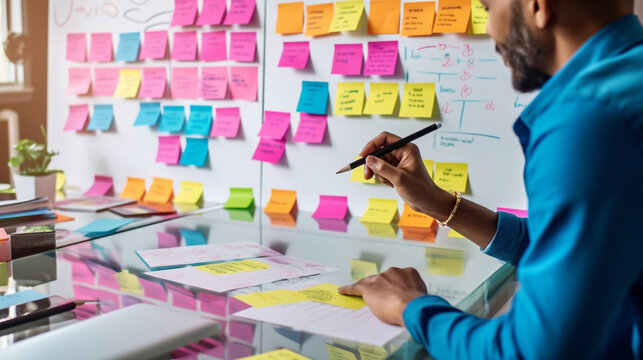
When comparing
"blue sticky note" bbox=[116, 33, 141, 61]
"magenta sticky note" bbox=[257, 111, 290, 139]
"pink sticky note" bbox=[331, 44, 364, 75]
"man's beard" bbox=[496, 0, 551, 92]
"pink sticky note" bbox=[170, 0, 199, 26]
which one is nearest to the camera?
"man's beard" bbox=[496, 0, 551, 92]

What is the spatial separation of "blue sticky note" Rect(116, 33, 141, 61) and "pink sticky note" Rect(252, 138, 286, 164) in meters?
0.50

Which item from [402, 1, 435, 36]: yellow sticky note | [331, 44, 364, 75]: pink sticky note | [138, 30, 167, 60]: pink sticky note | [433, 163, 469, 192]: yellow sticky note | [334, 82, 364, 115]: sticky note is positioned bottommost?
[433, 163, 469, 192]: yellow sticky note

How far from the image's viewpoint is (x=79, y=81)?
1.94 m

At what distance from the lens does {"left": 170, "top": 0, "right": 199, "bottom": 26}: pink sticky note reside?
173cm

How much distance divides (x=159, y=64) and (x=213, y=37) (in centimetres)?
21

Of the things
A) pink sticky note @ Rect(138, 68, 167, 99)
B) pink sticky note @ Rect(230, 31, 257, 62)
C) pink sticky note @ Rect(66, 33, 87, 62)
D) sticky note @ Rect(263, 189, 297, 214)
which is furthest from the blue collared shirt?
pink sticky note @ Rect(66, 33, 87, 62)

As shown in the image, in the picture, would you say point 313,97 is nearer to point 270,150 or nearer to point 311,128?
point 311,128

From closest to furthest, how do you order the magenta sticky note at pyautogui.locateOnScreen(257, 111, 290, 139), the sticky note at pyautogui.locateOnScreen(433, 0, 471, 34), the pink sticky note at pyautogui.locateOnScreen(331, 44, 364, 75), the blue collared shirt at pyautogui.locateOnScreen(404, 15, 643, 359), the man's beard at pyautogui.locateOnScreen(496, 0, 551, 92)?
1. the blue collared shirt at pyautogui.locateOnScreen(404, 15, 643, 359)
2. the man's beard at pyautogui.locateOnScreen(496, 0, 551, 92)
3. the sticky note at pyautogui.locateOnScreen(433, 0, 471, 34)
4. the pink sticky note at pyautogui.locateOnScreen(331, 44, 364, 75)
5. the magenta sticky note at pyautogui.locateOnScreen(257, 111, 290, 139)

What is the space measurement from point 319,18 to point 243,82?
280 mm

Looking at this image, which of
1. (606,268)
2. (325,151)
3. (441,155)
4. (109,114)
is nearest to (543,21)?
(606,268)

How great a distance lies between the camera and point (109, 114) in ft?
6.22

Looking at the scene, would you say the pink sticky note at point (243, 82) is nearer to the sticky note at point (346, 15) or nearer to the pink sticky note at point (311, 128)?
the pink sticky note at point (311, 128)

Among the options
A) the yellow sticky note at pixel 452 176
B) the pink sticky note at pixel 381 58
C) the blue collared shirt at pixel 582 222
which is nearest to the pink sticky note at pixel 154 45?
the pink sticky note at pixel 381 58

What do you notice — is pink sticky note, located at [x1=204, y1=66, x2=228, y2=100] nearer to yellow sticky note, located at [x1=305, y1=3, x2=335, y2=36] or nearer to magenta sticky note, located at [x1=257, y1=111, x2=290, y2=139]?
magenta sticky note, located at [x1=257, y1=111, x2=290, y2=139]
